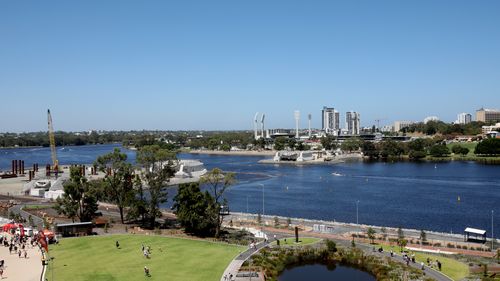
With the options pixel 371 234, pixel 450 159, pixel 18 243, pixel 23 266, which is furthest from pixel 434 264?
pixel 450 159

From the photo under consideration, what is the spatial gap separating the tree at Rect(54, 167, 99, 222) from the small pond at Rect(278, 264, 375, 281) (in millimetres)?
31006

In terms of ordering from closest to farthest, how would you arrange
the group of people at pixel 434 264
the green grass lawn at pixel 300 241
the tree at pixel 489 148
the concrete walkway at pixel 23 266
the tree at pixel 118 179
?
1. the concrete walkway at pixel 23 266
2. the group of people at pixel 434 264
3. the green grass lawn at pixel 300 241
4. the tree at pixel 118 179
5. the tree at pixel 489 148

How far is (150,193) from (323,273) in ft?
91.7

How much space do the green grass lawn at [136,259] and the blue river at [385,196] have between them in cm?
3233

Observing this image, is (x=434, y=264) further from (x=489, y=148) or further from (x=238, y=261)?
(x=489, y=148)

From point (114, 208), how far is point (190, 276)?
139 ft

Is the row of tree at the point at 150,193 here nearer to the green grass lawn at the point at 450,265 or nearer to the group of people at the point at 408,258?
the group of people at the point at 408,258

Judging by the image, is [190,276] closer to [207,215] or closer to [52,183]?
[207,215]

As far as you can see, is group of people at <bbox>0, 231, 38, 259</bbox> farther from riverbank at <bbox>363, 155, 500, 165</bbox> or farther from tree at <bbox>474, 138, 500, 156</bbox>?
tree at <bbox>474, 138, 500, 156</bbox>

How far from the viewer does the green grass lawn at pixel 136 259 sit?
38.8 meters

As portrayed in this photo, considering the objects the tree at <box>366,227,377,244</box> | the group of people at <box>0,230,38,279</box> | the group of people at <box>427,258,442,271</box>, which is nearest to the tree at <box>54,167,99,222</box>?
the group of people at <box>0,230,38,279</box>

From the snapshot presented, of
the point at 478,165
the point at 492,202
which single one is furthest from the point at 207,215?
the point at 478,165

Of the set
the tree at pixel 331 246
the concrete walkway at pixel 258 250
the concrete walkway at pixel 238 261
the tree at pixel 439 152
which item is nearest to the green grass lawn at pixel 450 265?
the concrete walkway at pixel 258 250

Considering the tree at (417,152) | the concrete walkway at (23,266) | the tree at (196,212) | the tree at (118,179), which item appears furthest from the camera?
the tree at (417,152)
